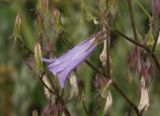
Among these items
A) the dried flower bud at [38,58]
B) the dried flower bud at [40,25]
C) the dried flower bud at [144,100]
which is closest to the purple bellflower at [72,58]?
the dried flower bud at [38,58]

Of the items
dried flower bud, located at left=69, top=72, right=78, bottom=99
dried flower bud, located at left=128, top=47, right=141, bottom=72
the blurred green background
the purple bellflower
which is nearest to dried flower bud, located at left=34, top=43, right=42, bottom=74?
the purple bellflower

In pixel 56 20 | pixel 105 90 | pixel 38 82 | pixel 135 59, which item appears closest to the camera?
pixel 105 90

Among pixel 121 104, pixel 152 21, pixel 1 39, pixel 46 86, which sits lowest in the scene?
pixel 121 104

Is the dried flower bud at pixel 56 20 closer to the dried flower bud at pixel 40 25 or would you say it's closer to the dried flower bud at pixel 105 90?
the dried flower bud at pixel 40 25

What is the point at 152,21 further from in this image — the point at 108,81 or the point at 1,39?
the point at 1,39

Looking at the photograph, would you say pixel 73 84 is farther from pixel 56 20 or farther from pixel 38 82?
pixel 38 82

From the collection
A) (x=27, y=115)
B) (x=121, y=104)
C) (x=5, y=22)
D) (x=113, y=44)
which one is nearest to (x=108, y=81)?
(x=121, y=104)

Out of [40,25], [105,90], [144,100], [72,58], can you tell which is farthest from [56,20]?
[144,100]

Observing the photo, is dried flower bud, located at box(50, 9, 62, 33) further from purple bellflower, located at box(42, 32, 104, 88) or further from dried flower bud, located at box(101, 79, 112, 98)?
dried flower bud, located at box(101, 79, 112, 98)
